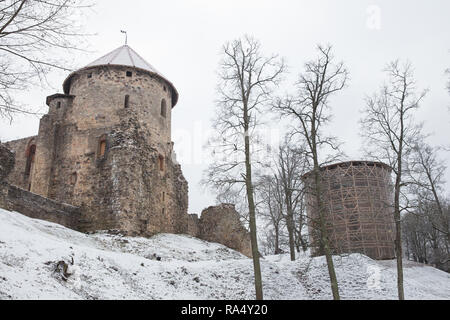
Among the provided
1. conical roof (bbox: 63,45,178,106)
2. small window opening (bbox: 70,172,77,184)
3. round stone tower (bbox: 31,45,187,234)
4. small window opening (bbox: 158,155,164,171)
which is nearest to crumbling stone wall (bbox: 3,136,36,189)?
round stone tower (bbox: 31,45,187,234)

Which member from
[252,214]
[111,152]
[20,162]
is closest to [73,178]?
[111,152]

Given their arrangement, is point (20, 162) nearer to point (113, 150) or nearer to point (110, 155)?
point (110, 155)

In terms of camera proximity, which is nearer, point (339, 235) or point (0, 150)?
point (0, 150)

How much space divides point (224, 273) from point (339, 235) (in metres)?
16.9

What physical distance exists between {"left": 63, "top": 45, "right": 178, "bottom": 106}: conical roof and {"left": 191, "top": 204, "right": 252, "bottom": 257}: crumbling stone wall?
809 centimetres

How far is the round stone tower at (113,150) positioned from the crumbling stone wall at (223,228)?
2262mm

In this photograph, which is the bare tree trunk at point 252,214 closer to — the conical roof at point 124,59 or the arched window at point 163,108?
the arched window at point 163,108

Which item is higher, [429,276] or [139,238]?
[139,238]

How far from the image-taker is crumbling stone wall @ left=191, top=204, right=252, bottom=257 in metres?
24.8

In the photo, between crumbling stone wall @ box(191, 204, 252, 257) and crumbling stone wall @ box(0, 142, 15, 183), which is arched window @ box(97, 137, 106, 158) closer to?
crumbling stone wall @ box(0, 142, 15, 183)
